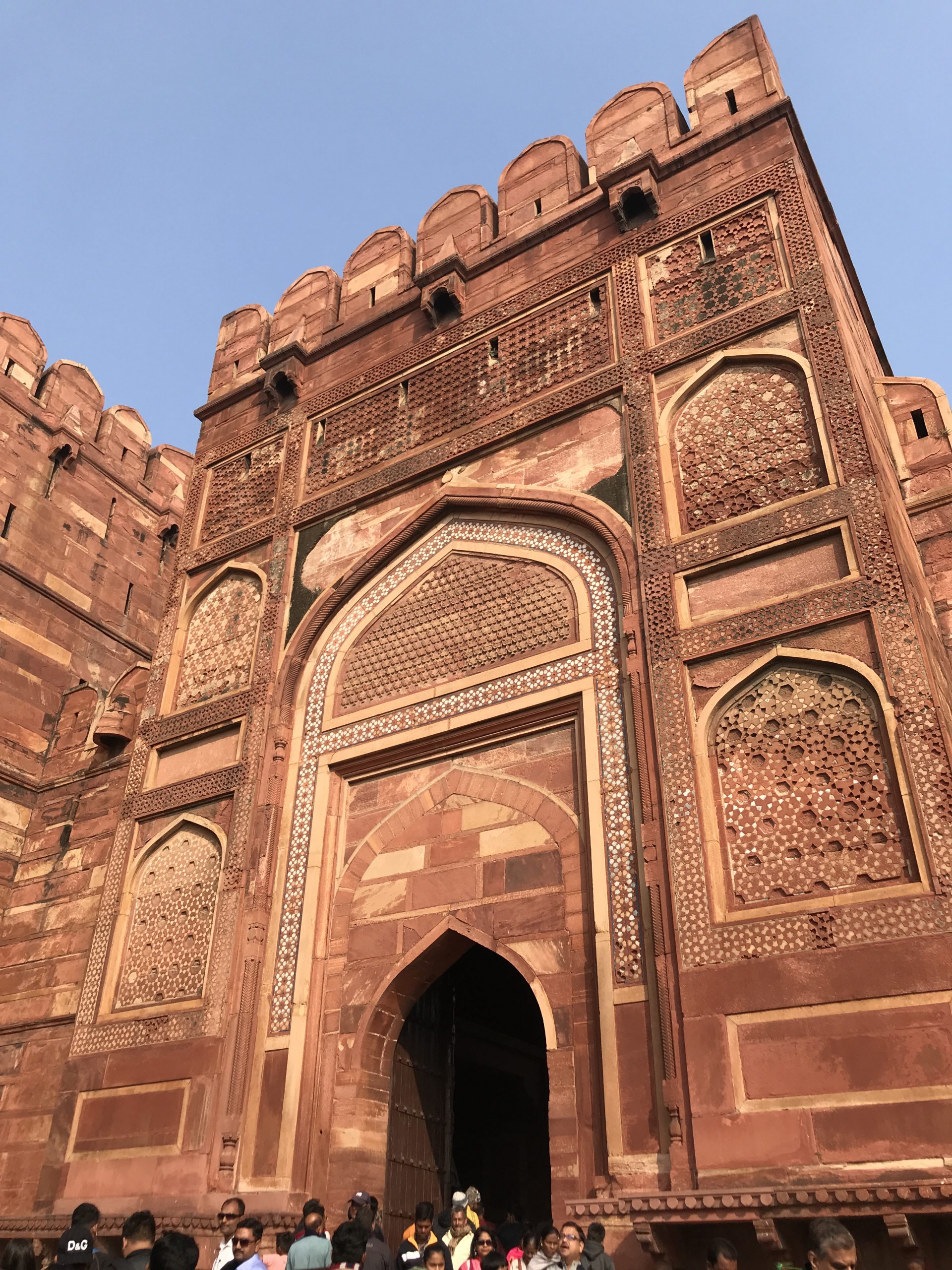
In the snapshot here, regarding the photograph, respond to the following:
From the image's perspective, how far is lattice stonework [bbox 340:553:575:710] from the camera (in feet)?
21.5

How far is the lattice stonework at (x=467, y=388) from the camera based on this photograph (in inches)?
295

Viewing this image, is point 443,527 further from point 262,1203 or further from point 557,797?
point 262,1203

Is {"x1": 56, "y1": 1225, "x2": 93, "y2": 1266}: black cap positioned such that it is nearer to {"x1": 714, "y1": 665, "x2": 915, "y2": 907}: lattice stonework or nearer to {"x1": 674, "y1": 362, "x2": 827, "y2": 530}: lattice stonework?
{"x1": 714, "y1": 665, "x2": 915, "y2": 907}: lattice stonework

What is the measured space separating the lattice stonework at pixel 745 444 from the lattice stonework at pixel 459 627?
40.3 inches

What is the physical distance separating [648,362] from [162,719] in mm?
4434

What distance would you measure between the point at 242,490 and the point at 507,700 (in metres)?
3.92

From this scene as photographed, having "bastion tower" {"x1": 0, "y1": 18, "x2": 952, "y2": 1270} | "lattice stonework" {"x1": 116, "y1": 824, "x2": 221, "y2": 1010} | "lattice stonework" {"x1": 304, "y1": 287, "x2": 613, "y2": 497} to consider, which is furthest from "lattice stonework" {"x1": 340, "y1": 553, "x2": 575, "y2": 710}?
"lattice stonework" {"x1": 116, "y1": 824, "x2": 221, "y2": 1010}

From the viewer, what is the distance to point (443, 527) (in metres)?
7.52

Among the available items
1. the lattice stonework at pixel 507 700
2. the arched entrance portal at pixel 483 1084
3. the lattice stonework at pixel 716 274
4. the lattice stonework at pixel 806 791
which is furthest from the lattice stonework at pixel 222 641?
the lattice stonework at pixel 806 791

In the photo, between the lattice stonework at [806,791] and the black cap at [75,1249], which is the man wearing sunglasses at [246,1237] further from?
the lattice stonework at [806,791]

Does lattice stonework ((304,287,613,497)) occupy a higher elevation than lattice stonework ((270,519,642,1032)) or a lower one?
higher

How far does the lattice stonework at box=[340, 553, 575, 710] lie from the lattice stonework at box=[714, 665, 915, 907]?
4.79ft

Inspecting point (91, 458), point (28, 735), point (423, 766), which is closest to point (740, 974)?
point (423, 766)

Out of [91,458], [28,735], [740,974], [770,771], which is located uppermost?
[91,458]
